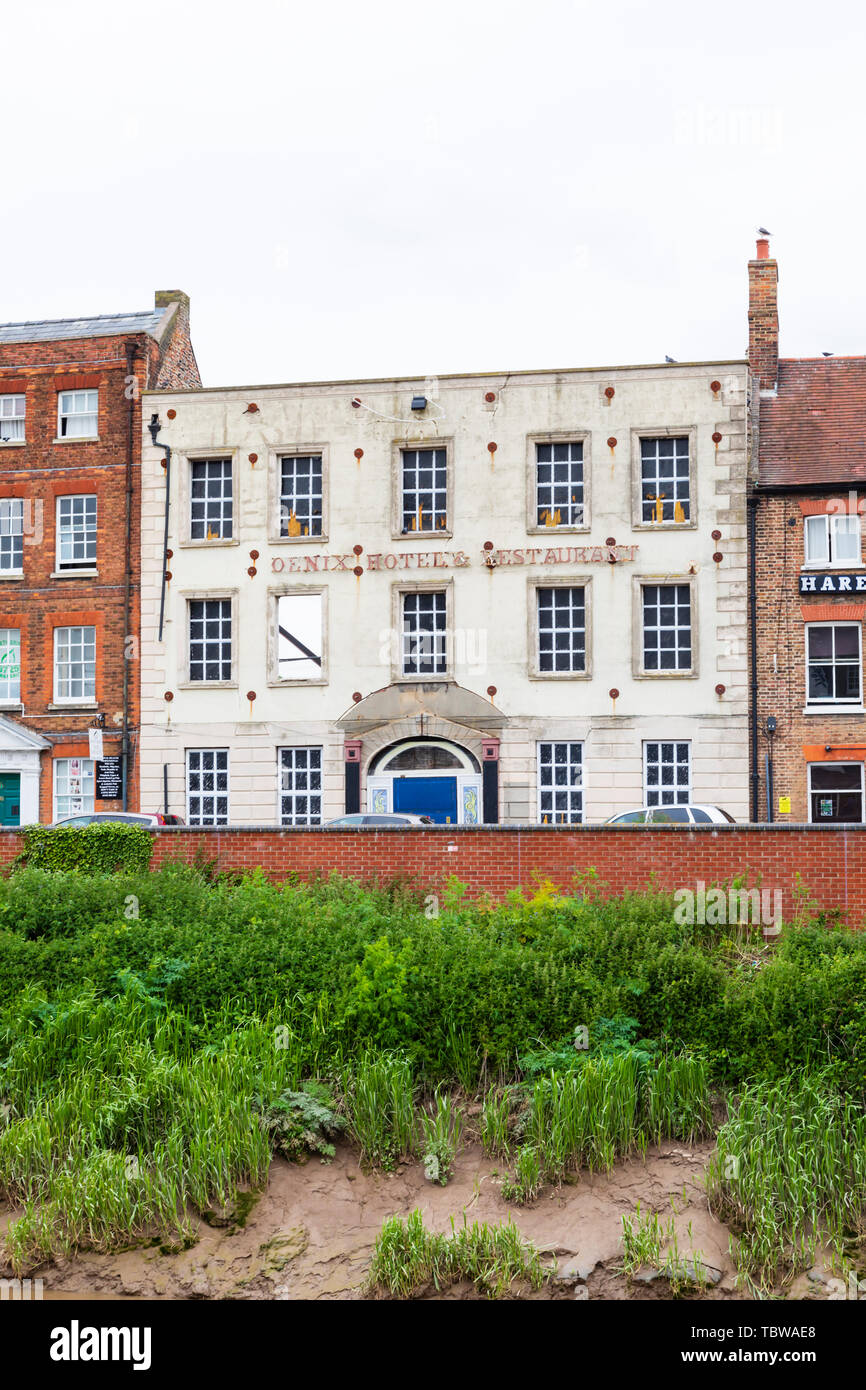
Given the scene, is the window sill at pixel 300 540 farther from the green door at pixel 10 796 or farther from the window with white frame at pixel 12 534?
the green door at pixel 10 796

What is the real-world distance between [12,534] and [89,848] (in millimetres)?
13991

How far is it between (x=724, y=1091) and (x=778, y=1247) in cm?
217

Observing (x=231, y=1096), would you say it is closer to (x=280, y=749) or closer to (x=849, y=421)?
(x=280, y=749)

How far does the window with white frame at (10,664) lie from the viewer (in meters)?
32.8

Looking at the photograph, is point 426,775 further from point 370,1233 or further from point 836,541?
point 370,1233

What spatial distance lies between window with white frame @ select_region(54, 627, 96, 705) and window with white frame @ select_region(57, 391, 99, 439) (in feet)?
15.3

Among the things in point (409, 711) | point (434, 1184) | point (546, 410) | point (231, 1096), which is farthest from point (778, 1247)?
point (546, 410)

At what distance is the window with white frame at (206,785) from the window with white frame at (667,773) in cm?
936

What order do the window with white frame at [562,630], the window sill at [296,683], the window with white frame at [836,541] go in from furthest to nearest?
the window sill at [296,683] → the window with white frame at [562,630] → the window with white frame at [836,541]

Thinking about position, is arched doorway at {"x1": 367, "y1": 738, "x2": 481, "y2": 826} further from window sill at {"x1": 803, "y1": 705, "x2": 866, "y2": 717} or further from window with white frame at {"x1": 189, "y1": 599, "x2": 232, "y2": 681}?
window sill at {"x1": 803, "y1": 705, "x2": 866, "y2": 717}

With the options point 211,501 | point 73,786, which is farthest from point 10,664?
point 211,501

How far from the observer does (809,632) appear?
98.6ft

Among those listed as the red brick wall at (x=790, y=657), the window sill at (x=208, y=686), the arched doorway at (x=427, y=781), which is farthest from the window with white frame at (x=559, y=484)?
the window sill at (x=208, y=686)

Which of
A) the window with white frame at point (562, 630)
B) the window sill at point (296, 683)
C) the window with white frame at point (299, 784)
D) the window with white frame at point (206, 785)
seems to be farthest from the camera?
the window with white frame at point (206, 785)
